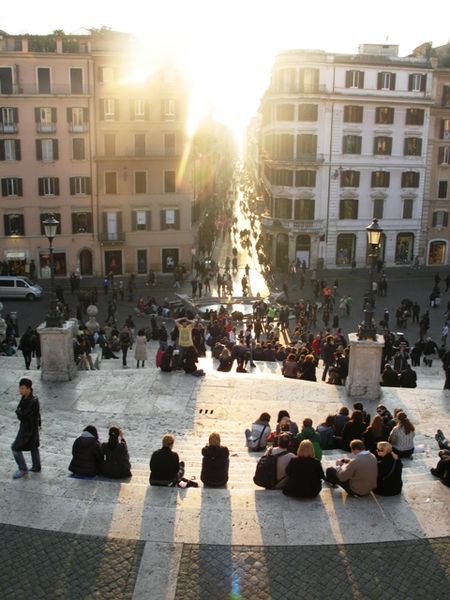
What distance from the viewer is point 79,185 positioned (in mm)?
45719

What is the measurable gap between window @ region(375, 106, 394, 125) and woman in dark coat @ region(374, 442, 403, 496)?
4332 centimetres

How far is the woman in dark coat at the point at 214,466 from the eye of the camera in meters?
10.5

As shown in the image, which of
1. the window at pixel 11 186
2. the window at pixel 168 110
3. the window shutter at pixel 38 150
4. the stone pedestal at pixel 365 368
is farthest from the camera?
the window at pixel 168 110

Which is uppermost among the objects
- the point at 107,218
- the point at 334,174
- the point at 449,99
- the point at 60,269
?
the point at 449,99

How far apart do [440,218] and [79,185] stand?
28.4m

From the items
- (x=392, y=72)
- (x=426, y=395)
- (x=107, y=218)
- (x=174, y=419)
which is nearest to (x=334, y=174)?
(x=392, y=72)

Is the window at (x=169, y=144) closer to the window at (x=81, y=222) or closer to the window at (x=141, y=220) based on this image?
the window at (x=141, y=220)

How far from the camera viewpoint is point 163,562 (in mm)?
8531

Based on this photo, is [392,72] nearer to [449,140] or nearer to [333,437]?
[449,140]

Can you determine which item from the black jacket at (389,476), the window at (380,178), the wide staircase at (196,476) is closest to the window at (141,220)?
the window at (380,178)

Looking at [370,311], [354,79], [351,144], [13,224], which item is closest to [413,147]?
[351,144]

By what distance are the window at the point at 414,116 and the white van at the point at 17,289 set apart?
99.5 ft

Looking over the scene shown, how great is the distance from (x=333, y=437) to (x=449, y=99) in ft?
145

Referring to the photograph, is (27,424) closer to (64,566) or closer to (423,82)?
(64,566)
